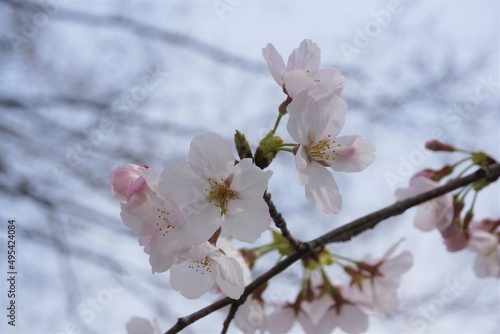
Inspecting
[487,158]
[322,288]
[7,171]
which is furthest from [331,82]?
[7,171]

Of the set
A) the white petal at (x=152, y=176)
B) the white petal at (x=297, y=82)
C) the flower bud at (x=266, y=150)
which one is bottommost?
the flower bud at (x=266, y=150)

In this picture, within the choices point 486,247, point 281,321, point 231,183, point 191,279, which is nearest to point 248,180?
point 231,183

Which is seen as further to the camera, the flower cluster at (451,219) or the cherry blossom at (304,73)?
the flower cluster at (451,219)

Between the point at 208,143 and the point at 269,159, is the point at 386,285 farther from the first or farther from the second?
the point at 208,143

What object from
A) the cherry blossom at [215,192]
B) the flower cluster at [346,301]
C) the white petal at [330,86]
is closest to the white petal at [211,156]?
the cherry blossom at [215,192]

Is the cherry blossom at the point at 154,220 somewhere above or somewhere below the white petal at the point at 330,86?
below

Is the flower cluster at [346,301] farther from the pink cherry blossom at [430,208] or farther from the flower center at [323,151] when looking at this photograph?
the flower center at [323,151]
